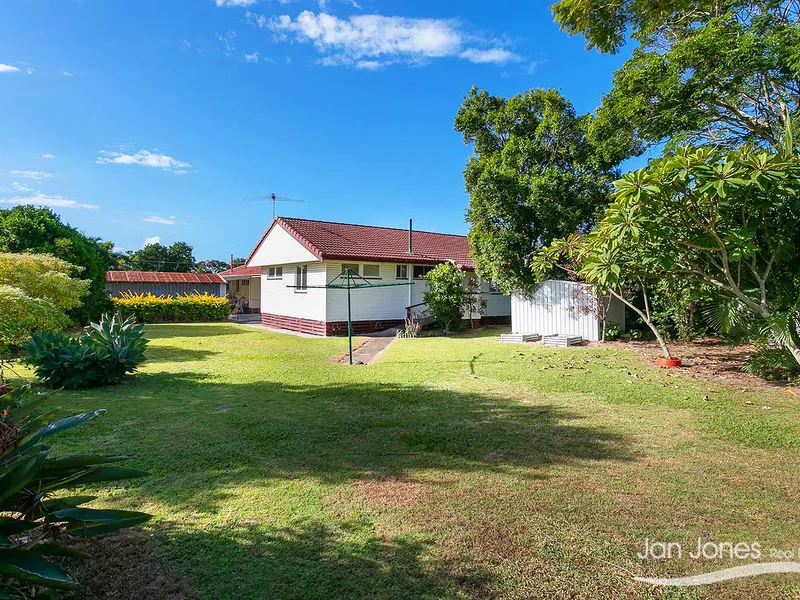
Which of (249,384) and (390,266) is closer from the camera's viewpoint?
(249,384)

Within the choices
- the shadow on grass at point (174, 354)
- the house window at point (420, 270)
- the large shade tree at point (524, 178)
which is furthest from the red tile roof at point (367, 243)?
the shadow on grass at point (174, 354)

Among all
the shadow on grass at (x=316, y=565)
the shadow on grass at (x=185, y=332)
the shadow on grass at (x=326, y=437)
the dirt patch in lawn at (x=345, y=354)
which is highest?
the shadow on grass at (x=185, y=332)

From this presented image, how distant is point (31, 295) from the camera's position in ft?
30.1

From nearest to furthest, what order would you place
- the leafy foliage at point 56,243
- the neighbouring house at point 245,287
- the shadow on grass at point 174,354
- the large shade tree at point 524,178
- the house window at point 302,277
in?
the shadow on grass at point 174,354 → the large shade tree at point 524,178 → the leafy foliage at point 56,243 → the house window at point 302,277 → the neighbouring house at point 245,287

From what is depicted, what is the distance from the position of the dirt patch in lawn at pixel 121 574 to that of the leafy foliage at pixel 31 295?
592cm

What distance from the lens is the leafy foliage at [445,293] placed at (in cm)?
1680

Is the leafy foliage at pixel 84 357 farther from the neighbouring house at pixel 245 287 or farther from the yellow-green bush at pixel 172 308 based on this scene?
the neighbouring house at pixel 245 287

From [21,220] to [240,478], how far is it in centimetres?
1955

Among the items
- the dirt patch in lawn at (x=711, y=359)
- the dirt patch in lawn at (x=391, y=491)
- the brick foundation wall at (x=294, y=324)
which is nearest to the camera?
the dirt patch in lawn at (x=391, y=491)

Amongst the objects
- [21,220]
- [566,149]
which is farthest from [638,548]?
[21,220]

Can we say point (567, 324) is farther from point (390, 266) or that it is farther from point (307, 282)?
point (307, 282)

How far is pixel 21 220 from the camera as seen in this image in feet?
57.1

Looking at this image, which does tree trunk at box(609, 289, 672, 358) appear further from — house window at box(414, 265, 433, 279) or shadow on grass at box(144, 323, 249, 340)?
shadow on grass at box(144, 323, 249, 340)

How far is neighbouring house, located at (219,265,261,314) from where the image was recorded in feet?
101
